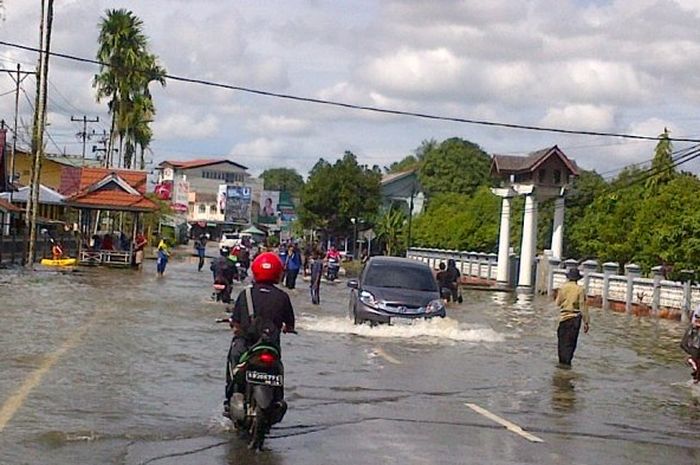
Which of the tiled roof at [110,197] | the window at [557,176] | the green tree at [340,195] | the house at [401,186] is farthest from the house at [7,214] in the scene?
the house at [401,186]

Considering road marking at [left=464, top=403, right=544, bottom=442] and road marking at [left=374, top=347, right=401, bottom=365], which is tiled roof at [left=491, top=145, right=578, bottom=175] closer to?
road marking at [left=374, top=347, right=401, bottom=365]

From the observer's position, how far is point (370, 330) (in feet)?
72.1

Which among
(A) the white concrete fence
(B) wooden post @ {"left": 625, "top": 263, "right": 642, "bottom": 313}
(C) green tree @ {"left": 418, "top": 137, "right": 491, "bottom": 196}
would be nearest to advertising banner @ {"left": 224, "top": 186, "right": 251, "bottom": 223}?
(C) green tree @ {"left": 418, "top": 137, "right": 491, "bottom": 196}

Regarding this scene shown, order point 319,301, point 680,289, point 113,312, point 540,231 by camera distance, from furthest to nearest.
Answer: point 540,231 → point 680,289 → point 319,301 → point 113,312

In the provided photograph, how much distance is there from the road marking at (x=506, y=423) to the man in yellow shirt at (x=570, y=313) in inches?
204

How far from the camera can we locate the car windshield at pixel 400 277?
23.3 m

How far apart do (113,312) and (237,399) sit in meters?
14.9

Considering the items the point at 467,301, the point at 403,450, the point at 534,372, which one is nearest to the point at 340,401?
the point at 403,450

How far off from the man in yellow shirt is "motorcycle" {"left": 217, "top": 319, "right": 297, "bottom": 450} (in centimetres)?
902

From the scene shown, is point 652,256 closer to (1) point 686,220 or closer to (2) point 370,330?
(1) point 686,220

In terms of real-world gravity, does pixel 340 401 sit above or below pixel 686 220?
below

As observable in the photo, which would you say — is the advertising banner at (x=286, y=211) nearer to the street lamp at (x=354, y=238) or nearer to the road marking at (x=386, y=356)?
the street lamp at (x=354, y=238)

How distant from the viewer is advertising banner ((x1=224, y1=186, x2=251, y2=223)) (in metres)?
131

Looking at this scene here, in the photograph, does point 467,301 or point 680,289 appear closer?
point 680,289
